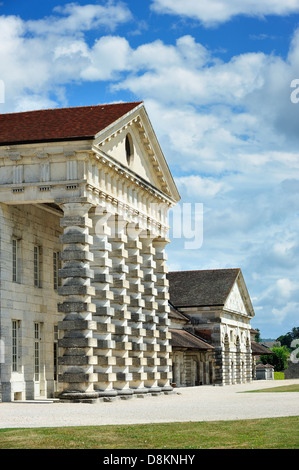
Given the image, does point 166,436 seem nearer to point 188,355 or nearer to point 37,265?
point 37,265

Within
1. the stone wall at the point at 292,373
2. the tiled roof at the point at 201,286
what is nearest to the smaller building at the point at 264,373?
the stone wall at the point at 292,373

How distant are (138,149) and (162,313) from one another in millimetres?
8695

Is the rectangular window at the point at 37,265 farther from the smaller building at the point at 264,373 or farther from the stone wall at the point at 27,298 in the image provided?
the smaller building at the point at 264,373

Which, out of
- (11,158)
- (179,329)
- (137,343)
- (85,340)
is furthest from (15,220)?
(179,329)

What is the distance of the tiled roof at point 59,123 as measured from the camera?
1299 inches

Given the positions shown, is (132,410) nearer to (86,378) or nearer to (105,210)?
(86,378)

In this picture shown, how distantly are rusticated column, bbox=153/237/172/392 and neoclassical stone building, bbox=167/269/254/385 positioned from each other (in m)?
19.0

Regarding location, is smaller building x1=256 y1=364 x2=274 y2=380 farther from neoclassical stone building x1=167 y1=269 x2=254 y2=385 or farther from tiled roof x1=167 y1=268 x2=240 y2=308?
tiled roof x1=167 y1=268 x2=240 y2=308

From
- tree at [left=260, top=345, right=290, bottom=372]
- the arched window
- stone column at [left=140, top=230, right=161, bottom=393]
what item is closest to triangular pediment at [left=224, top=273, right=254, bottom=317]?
stone column at [left=140, top=230, right=161, bottom=393]

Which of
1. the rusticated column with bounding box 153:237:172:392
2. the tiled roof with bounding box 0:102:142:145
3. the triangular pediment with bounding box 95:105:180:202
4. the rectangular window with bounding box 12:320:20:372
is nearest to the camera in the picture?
the tiled roof with bounding box 0:102:142:145

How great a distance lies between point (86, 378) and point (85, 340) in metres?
1.37

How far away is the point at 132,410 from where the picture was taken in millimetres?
26469

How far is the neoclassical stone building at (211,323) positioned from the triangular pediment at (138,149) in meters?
21.7

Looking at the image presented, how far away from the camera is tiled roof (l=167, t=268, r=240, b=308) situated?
2874 inches
